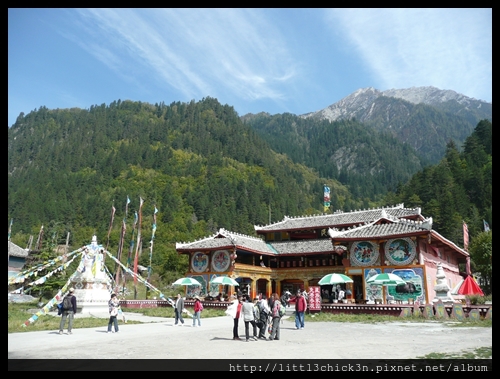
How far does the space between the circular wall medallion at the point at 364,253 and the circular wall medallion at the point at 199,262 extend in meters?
11.9

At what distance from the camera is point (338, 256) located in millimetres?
32656

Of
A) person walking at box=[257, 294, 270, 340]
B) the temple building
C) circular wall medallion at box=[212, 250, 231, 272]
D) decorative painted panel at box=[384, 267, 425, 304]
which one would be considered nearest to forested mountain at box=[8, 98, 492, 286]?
the temple building

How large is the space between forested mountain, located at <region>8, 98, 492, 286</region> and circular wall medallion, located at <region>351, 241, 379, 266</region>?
15154mm

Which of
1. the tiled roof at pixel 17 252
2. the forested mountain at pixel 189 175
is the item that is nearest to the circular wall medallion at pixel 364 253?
the forested mountain at pixel 189 175

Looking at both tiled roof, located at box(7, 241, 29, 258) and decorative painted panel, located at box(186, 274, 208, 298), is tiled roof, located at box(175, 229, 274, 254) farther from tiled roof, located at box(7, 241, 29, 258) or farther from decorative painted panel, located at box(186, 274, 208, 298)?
tiled roof, located at box(7, 241, 29, 258)

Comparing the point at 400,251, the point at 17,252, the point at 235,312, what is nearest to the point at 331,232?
the point at 400,251

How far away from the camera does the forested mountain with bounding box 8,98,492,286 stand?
58875 millimetres

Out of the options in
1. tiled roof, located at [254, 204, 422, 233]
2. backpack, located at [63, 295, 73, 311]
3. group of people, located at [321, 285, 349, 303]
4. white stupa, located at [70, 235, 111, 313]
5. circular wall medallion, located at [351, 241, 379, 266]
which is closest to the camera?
backpack, located at [63, 295, 73, 311]

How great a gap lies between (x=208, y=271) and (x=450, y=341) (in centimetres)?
2267

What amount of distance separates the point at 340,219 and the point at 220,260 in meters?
12.1

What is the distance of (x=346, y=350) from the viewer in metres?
9.44

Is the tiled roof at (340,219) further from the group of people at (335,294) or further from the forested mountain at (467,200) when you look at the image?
the forested mountain at (467,200)

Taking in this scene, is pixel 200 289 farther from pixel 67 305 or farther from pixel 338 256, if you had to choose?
pixel 67 305

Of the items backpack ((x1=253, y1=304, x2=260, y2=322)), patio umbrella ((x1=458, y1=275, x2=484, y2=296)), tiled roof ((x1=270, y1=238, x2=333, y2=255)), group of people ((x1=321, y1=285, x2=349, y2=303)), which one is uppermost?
tiled roof ((x1=270, y1=238, x2=333, y2=255))
